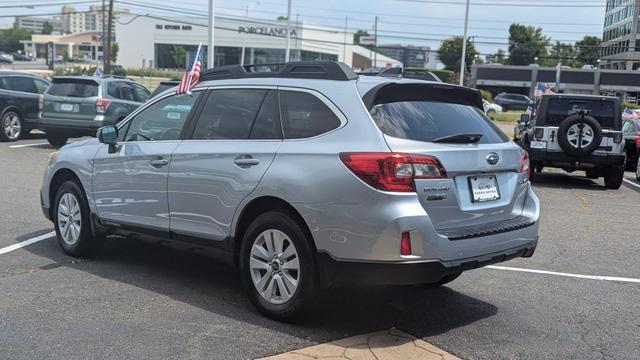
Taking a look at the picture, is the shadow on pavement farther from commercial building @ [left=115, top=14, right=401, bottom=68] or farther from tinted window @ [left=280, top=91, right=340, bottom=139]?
commercial building @ [left=115, top=14, right=401, bottom=68]

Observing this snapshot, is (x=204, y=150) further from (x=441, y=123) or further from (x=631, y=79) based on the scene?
(x=631, y=79)

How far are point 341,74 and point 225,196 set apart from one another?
1265 mm

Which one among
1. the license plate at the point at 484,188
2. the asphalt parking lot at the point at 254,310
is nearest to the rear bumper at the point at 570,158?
the asphalt parking lot at the point at 254,310

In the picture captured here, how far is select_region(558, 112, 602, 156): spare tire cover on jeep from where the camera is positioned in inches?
506

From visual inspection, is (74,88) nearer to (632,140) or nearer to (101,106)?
(101,106)

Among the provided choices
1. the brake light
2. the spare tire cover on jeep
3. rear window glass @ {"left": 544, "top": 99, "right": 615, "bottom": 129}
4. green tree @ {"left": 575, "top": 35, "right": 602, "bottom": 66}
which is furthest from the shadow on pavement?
green tree @ {"left": 575, "top": 35, "right": 602, "bottom": 66}

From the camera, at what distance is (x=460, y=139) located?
4.65m

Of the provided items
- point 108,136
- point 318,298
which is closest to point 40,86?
point 108,136

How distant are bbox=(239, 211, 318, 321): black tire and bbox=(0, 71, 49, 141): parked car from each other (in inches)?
565

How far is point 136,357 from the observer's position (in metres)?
4.15

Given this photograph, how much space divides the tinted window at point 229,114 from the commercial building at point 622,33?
239 feet

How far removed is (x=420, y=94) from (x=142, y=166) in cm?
251

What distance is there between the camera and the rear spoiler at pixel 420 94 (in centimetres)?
463

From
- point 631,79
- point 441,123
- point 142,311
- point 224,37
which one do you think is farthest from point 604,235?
point 224,37
